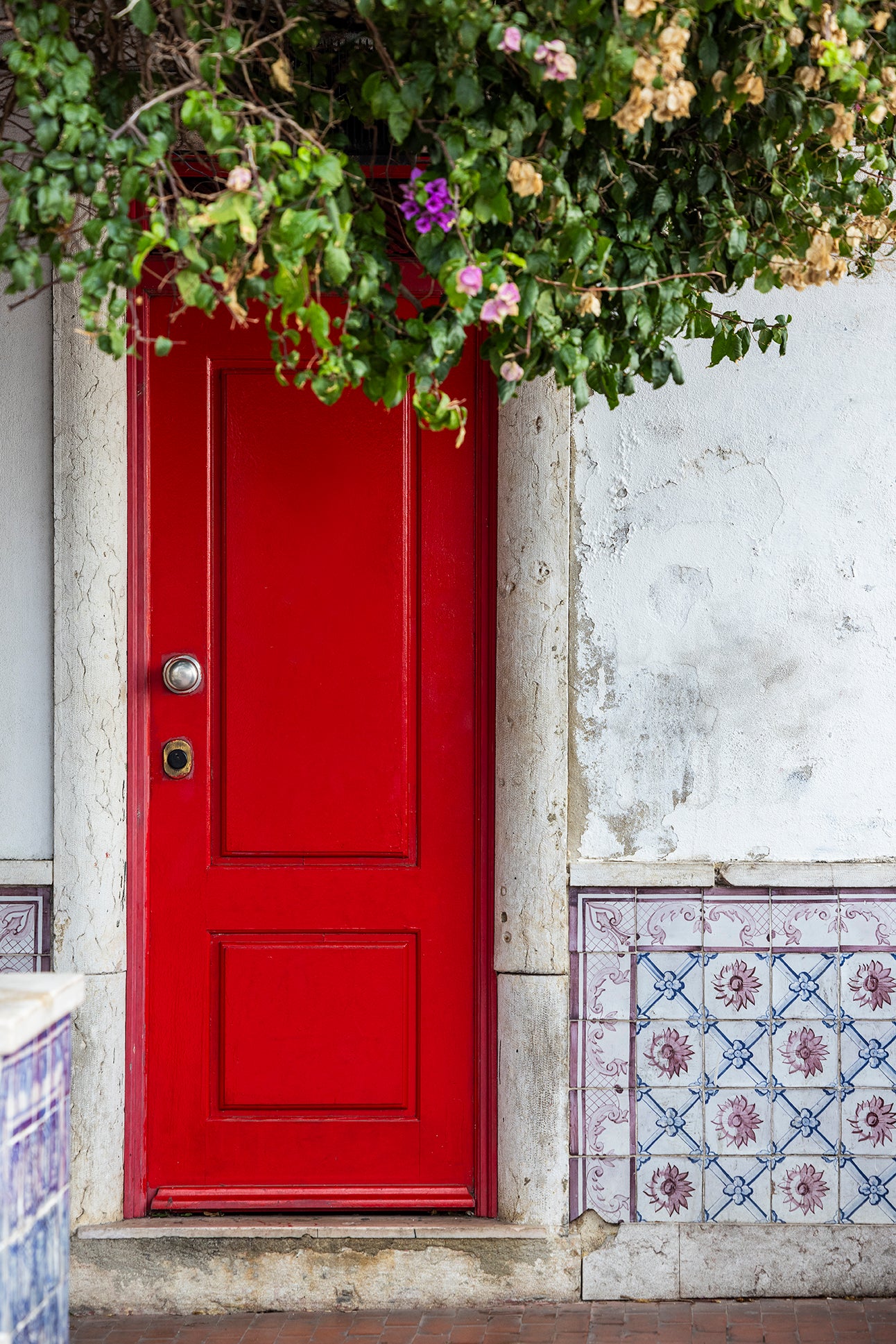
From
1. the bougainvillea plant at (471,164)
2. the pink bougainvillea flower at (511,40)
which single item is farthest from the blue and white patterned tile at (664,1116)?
the pink bougainvillea flower at (511,40)

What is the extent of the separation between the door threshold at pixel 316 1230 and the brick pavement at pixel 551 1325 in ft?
0.59

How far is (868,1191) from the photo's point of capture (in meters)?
3.09

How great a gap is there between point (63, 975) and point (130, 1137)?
1.33m

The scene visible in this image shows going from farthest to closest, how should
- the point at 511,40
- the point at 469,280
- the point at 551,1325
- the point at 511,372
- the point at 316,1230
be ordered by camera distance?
the point at 316,1230, the point at 551,1325, the point at 511,372, the point at 469,280, the point at 511,40

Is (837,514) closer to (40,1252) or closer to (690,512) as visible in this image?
(690,512)

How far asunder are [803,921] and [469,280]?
1.86 m

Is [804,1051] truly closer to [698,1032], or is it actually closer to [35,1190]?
[698,1032]

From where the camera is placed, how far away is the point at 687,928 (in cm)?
308

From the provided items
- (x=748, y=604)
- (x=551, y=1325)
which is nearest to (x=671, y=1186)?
(x=551, y=1325)

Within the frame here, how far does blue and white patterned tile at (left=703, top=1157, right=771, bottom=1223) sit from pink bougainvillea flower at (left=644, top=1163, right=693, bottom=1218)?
5cm

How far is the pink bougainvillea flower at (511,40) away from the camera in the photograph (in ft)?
6.40

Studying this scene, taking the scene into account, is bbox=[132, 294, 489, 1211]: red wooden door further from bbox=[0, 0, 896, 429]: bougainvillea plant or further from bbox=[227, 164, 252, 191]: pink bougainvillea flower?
bbox=[227, 164, 252, 191]: pink bougainvillea flower

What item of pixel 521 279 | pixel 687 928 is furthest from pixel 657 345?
pixel 687 928

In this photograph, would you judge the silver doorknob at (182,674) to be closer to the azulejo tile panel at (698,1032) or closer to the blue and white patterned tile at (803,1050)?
the azulejo tile panel at (698,1032)
